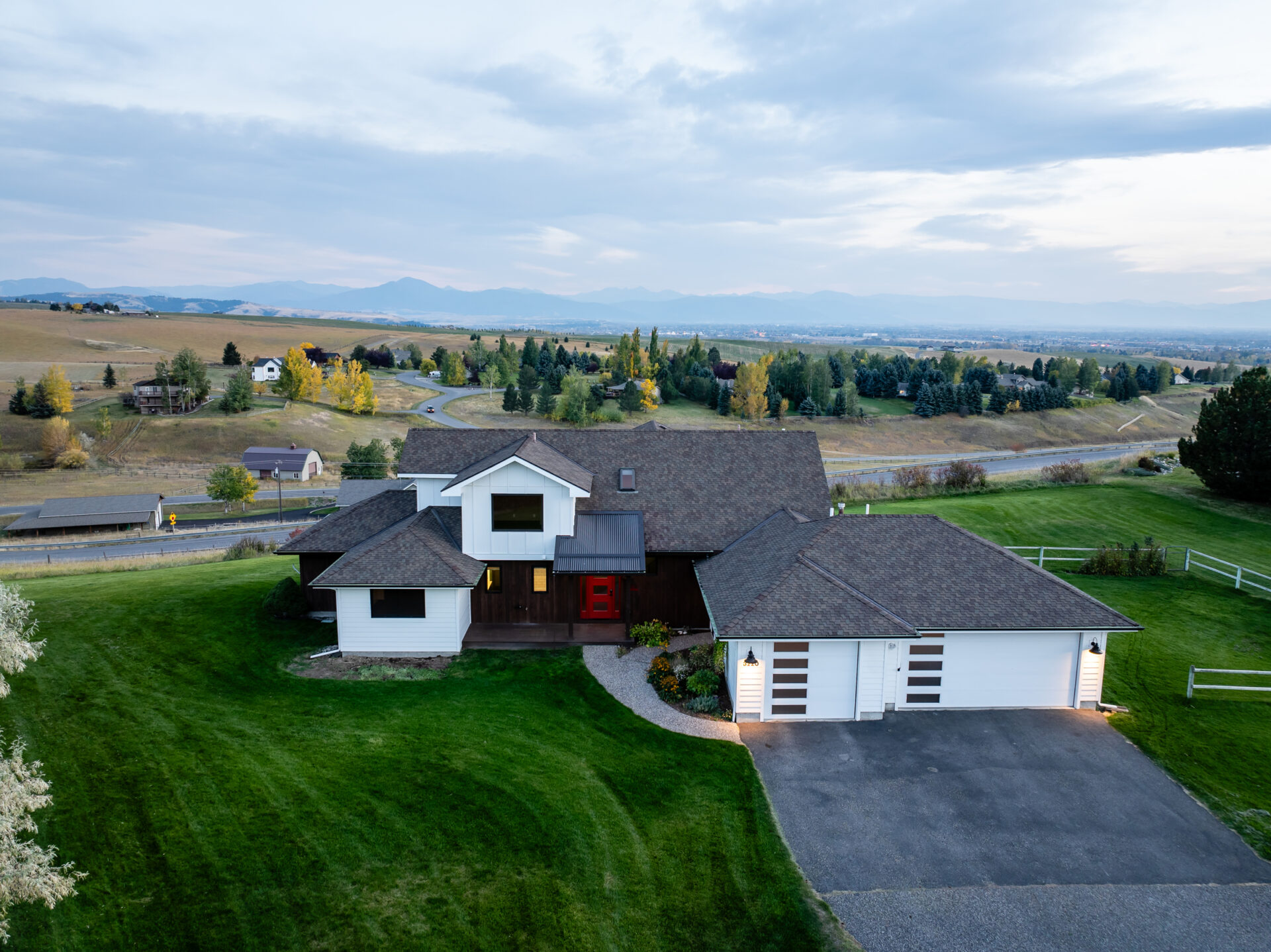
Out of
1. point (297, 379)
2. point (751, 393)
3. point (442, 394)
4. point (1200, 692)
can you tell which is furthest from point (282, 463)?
point (1200, 692)

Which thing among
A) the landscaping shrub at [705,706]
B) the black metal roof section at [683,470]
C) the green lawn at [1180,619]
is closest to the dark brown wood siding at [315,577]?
the black metal roof section at [683,470]

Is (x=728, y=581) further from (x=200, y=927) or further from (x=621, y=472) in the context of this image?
(x=200, y=927)

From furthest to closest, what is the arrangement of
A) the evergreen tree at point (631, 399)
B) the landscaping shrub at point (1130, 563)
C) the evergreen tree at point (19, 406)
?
the evergreen tree at point (631, 399), the evergreen tree at point (19, 406), the landscaping shrub at point (1130, 563)

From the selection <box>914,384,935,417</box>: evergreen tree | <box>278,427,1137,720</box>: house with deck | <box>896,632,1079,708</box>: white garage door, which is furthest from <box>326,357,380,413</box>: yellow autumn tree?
<box>896,632,1079,708</box>: white garage door

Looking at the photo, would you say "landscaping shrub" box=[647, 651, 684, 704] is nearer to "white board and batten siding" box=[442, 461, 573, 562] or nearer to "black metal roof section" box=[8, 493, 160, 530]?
"white board and batten siding" box=[442, 461, 573, 562]

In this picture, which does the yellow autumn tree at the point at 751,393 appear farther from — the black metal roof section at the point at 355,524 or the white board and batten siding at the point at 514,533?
the white board and batten siding at the point at 514,533

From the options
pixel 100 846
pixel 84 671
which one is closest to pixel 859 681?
pixel 100 846
